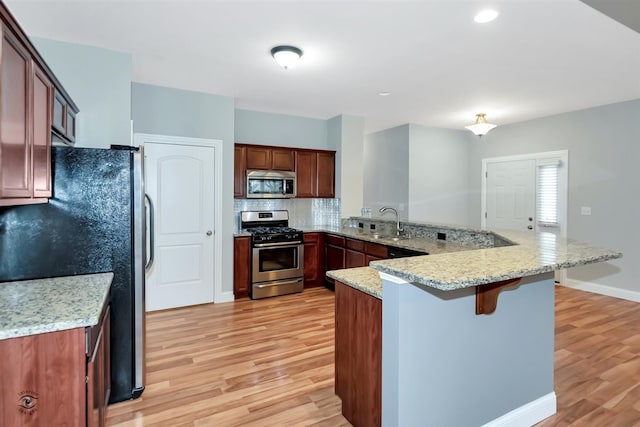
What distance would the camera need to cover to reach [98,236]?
2176 millimetres

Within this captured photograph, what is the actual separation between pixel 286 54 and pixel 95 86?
1751mm

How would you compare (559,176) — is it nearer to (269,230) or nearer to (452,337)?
(269,230)

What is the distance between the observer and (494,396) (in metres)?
1.92

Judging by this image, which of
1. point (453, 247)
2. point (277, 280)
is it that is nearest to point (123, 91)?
point (277, 280)

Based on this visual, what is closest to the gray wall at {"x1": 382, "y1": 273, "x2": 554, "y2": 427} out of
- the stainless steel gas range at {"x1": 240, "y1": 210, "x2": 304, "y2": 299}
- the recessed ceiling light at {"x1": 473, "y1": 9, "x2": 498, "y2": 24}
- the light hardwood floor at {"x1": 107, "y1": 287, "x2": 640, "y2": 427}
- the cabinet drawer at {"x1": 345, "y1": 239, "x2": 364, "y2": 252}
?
the light hardwood floor at {"x1": 107, "y1": 287, "x2": 640, "y2": 427}

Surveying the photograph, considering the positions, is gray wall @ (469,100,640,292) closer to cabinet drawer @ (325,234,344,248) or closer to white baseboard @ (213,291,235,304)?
cabinet drawer @ (325,234,344,248)

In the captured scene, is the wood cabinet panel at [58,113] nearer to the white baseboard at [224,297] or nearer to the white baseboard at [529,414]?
the white baseboard at [224,297]

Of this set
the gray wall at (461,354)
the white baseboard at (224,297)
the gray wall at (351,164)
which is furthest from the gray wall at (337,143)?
the gray wall at (461,354)

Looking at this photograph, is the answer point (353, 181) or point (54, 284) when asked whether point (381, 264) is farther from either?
point (353, 181)

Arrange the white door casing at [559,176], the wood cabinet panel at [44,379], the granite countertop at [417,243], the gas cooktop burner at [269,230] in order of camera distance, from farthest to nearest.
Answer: the white door casing at [559,176], the gas cooktop burner at [269,230], the granite countertop at [417,243], the wood cabinet panel at [44,379]

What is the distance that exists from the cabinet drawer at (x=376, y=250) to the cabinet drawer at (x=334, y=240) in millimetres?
562

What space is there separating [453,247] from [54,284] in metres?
3.32

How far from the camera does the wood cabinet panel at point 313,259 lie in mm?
5023

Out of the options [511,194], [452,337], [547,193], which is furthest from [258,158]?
[547,193]
